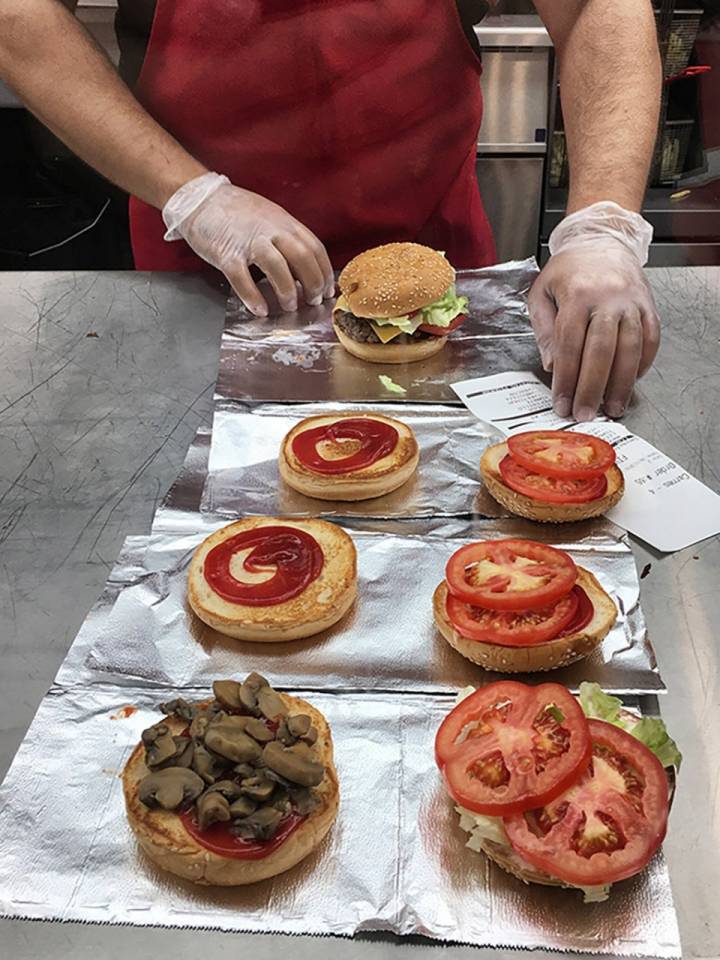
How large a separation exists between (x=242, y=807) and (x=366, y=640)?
1.90ft

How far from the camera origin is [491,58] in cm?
489

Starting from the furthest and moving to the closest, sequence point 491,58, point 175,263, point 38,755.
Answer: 1. point 491,58
2. point 175,263
3. point 38,755

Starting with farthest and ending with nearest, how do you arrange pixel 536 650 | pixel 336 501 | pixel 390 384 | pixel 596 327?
pixel 390 384 → pixel 596 327 → pixel 336 501 → pixel 536 650

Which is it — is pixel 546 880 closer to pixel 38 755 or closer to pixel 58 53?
pixel 38 755

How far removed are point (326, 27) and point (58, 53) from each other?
2.90 feet

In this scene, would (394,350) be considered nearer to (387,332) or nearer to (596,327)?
(387,332)

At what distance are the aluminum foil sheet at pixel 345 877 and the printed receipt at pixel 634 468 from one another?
913 mm

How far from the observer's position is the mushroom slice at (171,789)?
158 cm

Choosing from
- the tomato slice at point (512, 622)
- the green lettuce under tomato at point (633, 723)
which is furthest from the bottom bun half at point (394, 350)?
the green lettuce under tomato at point (633, 723)

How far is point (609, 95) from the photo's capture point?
3326 millimetres

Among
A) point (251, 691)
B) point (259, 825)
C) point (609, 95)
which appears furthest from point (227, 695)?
point (609, 95)

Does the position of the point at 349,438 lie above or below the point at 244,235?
below

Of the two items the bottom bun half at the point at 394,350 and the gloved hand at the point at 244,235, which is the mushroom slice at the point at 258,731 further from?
the gloved hand at the point at 244,235

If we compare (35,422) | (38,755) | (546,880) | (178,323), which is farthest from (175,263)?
(546,880)
